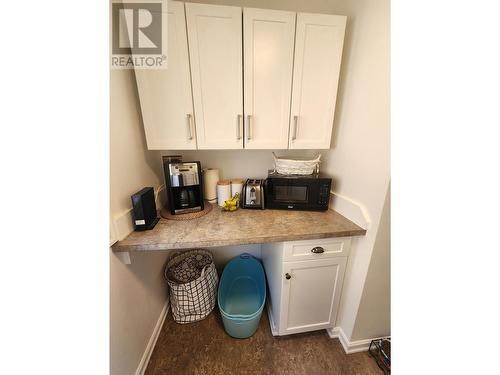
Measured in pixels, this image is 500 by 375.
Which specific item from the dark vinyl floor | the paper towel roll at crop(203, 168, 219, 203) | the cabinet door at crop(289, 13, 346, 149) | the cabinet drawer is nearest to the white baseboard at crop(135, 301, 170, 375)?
the dark vinyl floor

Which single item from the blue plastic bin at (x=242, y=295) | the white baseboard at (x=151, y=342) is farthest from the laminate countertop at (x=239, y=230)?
the white baseboard at (x=151, y=342)

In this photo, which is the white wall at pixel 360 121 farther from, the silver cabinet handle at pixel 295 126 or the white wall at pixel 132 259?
the white wall at pixel 132 259

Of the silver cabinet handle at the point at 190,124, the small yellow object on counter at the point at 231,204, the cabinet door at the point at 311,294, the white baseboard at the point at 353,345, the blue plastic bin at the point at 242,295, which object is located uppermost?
the silver cabinet handle at the point at 190,124

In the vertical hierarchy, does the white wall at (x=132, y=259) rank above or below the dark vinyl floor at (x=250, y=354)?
above

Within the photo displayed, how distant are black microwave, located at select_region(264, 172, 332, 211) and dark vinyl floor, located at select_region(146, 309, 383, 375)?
94 centimetres

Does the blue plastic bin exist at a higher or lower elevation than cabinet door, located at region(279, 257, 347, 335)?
lower

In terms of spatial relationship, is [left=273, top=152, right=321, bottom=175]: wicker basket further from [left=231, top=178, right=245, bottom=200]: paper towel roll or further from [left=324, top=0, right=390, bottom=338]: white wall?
[left=231, top=178, right=245, bottom=200]: paper towel roll

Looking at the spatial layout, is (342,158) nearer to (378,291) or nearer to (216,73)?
(378,291)

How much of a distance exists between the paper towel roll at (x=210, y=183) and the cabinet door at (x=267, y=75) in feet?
1.35

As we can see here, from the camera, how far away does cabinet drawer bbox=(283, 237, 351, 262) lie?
1.03 meters

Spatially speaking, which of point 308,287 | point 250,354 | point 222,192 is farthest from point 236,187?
point 250,354

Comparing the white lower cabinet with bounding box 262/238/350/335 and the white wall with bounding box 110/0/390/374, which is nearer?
the white wall with bounding box 110/0/390/374

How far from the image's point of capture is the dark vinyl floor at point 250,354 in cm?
109
